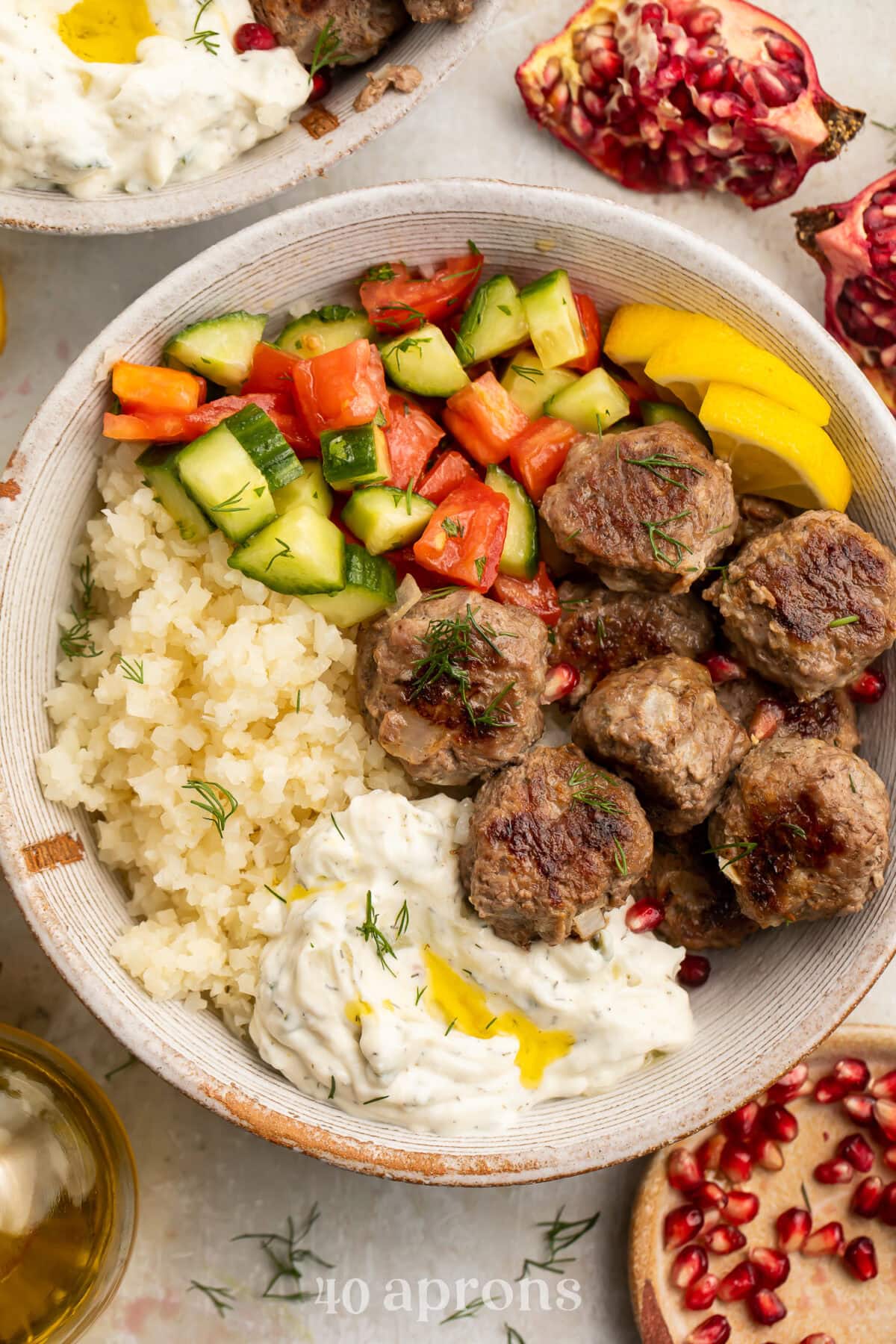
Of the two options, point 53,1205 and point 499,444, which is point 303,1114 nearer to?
point 53,1205

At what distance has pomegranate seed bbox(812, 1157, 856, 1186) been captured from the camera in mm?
4281

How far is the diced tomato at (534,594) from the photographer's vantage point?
3.71 meters

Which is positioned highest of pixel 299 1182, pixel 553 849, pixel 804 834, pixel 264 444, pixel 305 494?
pixel 264 444

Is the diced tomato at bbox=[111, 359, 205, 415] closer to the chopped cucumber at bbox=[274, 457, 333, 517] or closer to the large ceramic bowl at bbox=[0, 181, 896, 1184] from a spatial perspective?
the large ceramic bowl at bbox=[0, 181, 896, 1184]

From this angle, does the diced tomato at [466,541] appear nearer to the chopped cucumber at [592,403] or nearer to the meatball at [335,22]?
the chopped cucumber at [592,403]

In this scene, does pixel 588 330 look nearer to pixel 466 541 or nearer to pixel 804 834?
pixel 466 541

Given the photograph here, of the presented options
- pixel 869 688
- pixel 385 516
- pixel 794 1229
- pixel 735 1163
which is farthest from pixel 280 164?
pixel 794 1229

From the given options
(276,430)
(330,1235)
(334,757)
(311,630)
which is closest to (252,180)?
(276,430)

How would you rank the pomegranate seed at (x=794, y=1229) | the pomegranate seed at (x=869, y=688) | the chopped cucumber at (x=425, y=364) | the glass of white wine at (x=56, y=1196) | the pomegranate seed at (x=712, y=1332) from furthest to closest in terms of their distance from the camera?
the pomegranate seed at (x=794, y=1229), the pomegranate seed at (x=712, y=1332), the glass of white wine at (x=56, y=1196), the pomegranate seed at (x=869, y=688), the chopped cucumber at (x=425, y=364)

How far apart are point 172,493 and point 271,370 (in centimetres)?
53

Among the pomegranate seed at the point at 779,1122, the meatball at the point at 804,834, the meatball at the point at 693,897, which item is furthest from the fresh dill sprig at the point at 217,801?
the pomegranate seed at the point at 779,1122

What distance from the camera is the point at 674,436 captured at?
3.51 meters

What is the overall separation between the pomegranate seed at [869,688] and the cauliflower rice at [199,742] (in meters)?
1.58

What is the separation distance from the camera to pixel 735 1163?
427 cm
